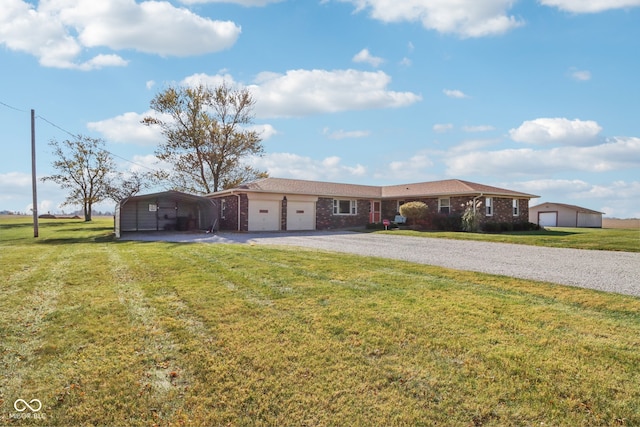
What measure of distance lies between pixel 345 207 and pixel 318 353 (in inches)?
863

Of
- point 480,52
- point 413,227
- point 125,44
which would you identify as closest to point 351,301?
point 480,52

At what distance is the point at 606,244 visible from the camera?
13047 millimetres

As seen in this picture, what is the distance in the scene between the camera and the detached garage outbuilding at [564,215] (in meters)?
34.5

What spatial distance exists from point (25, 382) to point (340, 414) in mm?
2669

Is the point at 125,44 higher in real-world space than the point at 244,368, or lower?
higher

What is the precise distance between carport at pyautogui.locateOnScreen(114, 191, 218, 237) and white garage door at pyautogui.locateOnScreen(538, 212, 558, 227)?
106 ft

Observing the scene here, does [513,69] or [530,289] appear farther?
[513,69]

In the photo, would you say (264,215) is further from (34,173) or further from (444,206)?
(34,173)

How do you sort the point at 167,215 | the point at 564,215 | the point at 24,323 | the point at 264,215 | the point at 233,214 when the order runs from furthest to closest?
the point at 564,215, the point at 167,215, the point at 233,214, the point at 264,215, the point at 24,323

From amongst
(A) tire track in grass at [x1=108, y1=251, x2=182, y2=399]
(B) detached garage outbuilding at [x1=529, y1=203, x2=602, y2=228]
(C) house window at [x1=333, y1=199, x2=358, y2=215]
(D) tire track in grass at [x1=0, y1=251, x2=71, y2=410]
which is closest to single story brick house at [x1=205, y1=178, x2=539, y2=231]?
(C) house window at [x1=333, y1=199, x2=358, y2=215]

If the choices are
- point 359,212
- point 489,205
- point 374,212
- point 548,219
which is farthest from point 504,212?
point 548,219

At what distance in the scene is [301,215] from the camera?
23.1 metres

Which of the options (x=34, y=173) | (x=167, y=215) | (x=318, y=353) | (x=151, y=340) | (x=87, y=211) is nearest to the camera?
(x=318, y=353)

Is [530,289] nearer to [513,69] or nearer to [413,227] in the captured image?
[513,69]
